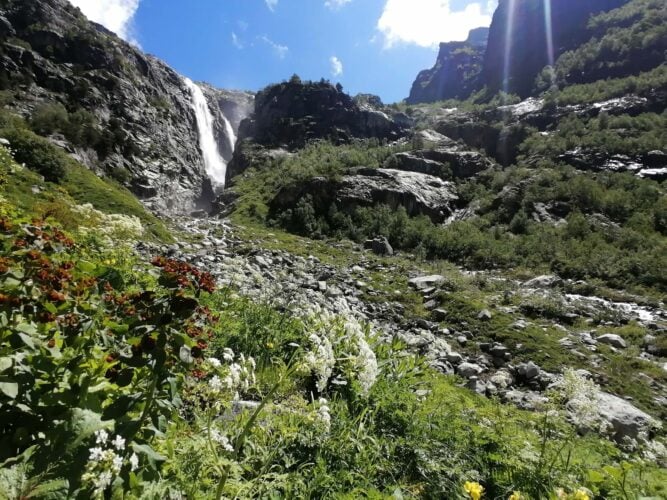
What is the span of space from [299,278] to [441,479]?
34.3ft

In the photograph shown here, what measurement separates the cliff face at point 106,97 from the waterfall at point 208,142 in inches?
159

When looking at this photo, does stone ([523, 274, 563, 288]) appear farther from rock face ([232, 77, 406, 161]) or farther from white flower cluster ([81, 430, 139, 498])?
→ rock face ([232, 77, 406, 161])

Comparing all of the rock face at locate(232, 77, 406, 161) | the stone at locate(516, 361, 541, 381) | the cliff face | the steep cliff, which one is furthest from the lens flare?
the stone at locate(516, 361, 541, 381)

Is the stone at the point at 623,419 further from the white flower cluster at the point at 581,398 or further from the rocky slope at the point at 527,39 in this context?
the rocky slope at the point at 527,39

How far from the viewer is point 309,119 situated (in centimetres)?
8075

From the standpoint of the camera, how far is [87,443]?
71.0 inches

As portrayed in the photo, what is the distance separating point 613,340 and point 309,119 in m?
76.1

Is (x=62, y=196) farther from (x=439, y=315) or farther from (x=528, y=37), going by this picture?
(x=528, y=37)

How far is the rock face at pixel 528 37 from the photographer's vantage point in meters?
93.6

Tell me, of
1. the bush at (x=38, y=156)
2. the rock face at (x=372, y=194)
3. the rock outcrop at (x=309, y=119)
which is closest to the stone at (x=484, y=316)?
the bush at (x=38, y=156)

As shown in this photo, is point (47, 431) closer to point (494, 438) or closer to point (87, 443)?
point (87, 443)

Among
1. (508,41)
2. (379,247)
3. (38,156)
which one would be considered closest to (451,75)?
(508,41)

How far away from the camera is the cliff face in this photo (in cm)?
4650

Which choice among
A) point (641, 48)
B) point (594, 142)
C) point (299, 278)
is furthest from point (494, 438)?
point (641, 48)
